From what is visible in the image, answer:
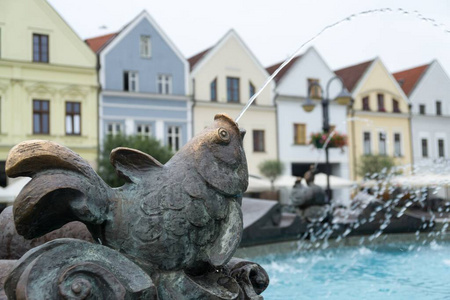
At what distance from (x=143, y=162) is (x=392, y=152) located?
105 feet

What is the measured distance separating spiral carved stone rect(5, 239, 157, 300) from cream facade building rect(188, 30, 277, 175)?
24.7 meters

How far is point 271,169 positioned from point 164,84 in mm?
6760

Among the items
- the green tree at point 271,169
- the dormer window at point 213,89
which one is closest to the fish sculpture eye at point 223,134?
the green tree at point 271,169

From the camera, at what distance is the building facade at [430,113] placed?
3419 centimetres

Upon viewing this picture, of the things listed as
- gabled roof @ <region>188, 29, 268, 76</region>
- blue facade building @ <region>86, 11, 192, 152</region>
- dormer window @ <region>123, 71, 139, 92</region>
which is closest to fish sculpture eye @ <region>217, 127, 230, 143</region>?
blue facade building @ <region>86, 11, 192, 152</region>

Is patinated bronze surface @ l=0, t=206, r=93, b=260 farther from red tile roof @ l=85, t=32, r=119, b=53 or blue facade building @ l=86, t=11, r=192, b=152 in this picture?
red tile roof @ l=85, t=32, r=119, b=53

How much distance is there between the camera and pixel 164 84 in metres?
26.6

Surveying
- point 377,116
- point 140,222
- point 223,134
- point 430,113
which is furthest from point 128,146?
point 430,113

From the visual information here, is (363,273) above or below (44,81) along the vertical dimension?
below

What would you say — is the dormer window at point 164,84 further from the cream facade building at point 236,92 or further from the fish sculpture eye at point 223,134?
the fish sculpture eye at point 223,134

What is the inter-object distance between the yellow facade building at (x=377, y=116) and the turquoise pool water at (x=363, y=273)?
22.6m

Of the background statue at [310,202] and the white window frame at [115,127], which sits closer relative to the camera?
the background statue at [310,202]

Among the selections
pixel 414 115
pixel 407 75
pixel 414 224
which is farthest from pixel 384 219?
pixel 407 75

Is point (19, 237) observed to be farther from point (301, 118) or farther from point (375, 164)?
point (301, 118)
